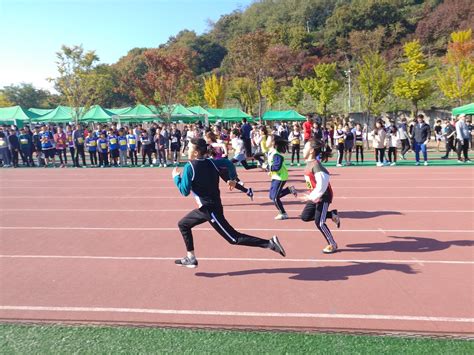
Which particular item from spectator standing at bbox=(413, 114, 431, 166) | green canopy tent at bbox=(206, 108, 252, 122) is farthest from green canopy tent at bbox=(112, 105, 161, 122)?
spectator standing at bbox=(413, 114, 431, 166)

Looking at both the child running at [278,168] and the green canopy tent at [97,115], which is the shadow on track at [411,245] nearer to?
the child running at [278,168]

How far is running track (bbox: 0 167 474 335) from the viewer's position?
4555 mm

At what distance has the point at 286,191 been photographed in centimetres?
868

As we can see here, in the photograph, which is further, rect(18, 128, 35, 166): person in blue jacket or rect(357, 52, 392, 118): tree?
rect(357, 52, 392, 118): tree

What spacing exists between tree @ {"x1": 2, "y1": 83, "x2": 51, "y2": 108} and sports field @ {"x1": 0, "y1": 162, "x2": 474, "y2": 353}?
68963 mm

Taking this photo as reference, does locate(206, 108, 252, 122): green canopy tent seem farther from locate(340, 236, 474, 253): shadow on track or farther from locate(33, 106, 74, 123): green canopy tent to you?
locate(340, 236, 474, 253): shadow on track

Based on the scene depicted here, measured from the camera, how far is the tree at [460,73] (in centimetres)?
3353

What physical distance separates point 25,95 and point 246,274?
76857mm

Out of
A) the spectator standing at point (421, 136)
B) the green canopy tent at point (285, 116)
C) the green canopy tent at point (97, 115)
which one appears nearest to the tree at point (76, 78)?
the green canopy tent at point (97, 115)

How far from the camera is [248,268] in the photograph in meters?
6.00

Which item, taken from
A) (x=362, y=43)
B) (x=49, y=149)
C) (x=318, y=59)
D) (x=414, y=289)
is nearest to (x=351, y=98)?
(x=362, y=43)

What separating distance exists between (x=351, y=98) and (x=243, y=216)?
140 feet

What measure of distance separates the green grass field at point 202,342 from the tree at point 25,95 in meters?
75.2

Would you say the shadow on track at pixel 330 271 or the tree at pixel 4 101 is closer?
the shadow on track at pixel 330 271
